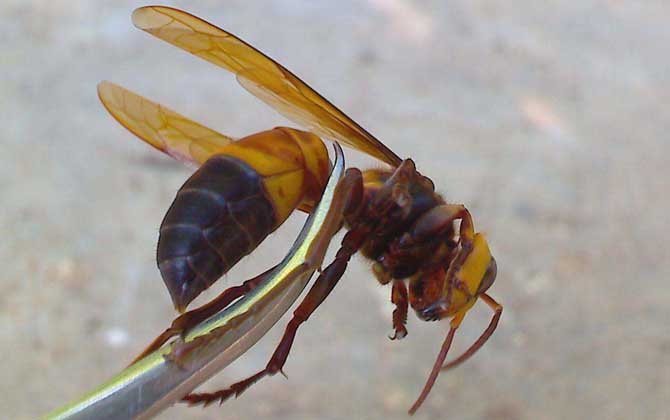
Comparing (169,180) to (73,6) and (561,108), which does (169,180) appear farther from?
(561,108)

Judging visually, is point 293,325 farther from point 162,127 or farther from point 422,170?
point 422,170

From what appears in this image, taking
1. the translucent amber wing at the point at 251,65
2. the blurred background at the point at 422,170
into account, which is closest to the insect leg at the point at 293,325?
the translucent amber wing at the point at 251,65

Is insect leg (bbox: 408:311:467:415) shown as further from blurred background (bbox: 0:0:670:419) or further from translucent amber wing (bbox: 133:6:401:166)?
blurred background (bbox: 0:0:670:419)

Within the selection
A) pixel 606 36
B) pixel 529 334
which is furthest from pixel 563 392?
pixel 606 36

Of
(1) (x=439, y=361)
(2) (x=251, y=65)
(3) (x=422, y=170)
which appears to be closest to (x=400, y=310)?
(1) (x=439, y=361)

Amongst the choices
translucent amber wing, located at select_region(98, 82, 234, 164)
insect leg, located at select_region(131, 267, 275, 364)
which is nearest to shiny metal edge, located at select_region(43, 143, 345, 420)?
insect leg, located at select_region(131, 267, 275, 364)

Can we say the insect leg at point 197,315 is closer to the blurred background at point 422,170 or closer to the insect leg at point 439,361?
the insect leg at point 439,361
